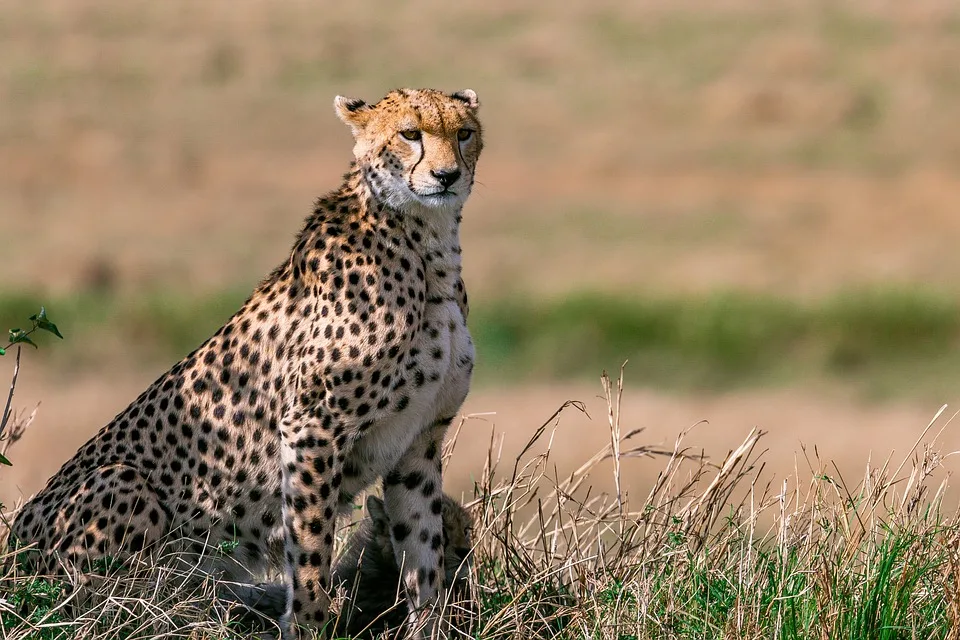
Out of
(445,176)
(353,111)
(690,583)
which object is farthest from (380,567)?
(353,111)

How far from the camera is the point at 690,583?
141 inches

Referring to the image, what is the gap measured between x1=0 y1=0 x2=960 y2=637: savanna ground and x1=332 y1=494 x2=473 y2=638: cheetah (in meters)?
6.07

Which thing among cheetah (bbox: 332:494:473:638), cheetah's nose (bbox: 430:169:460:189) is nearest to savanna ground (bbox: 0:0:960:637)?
cheetah (bbox: 332:494:473:638)

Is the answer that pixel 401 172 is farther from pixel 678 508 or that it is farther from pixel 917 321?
pixel 917 321

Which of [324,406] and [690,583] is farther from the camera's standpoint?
[324,406]

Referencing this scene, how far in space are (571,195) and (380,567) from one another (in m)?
12.3

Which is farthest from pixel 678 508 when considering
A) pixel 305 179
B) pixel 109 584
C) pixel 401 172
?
pixel 305 179

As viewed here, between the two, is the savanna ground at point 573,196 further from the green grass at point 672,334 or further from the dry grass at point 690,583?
the dry grass at point 690,583

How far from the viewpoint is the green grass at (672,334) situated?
13.3 m

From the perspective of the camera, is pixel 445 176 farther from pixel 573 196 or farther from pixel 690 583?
pixel 573 196

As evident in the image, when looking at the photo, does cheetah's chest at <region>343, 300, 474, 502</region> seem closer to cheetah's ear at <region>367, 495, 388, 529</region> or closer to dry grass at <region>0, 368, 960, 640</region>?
cheetah's ear at <region>367, 495, 388, 529</region>

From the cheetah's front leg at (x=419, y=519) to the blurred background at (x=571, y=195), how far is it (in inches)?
229

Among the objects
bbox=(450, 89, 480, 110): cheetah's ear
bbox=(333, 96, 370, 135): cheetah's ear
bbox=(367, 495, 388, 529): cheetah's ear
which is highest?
bbox=(450, 89, 480, 110): cheetah's ear

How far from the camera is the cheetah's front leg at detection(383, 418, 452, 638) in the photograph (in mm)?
3914
